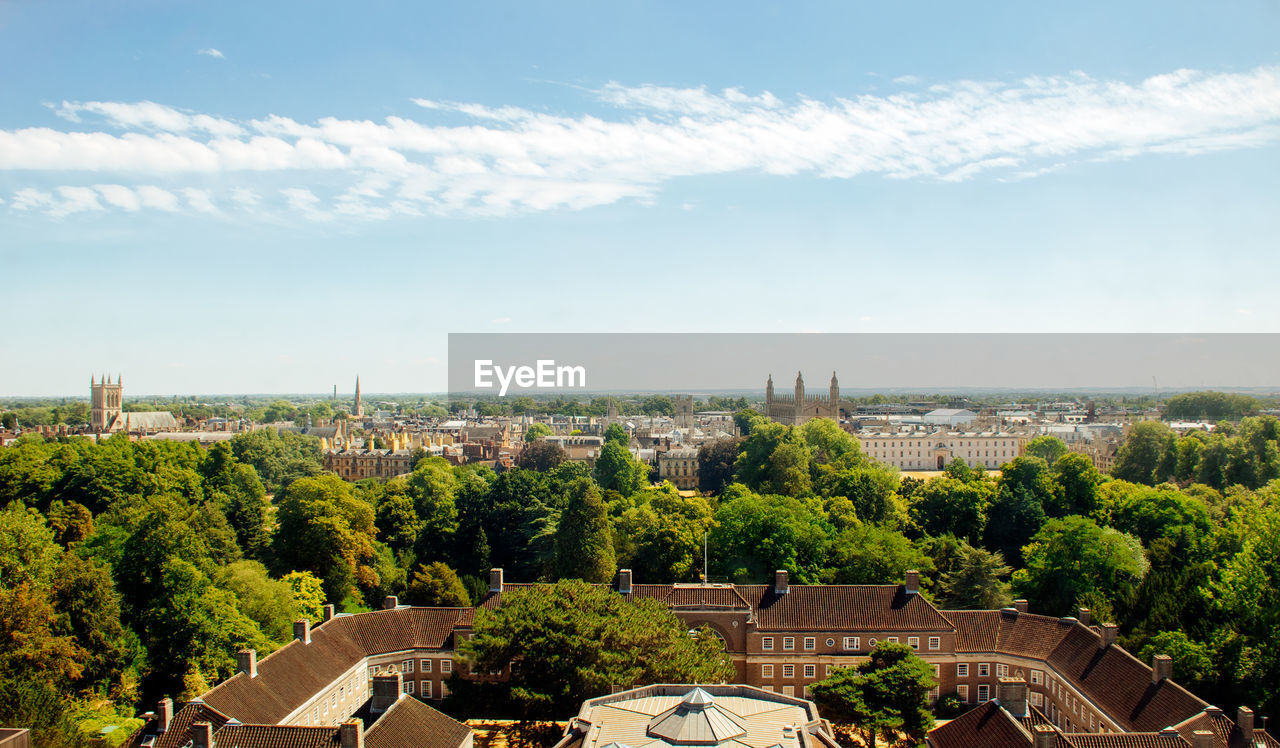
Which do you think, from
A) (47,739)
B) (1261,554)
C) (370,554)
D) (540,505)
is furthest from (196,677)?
(1261,554)

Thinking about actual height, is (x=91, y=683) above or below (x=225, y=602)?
below

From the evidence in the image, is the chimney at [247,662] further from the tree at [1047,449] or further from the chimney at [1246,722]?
the tree at [1047,449]

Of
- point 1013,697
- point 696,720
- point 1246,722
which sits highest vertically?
point 696,720

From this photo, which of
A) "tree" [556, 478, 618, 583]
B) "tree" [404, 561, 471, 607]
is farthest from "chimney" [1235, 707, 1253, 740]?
"tree" [404, 561, 471, 607]

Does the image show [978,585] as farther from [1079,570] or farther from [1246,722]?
[1246,722]

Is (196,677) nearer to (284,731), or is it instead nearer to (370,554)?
(284,731)

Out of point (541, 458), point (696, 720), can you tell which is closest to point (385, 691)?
point (696, 720)

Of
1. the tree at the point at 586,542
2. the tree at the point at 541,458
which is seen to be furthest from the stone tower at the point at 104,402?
the tree at the point at 586,542
